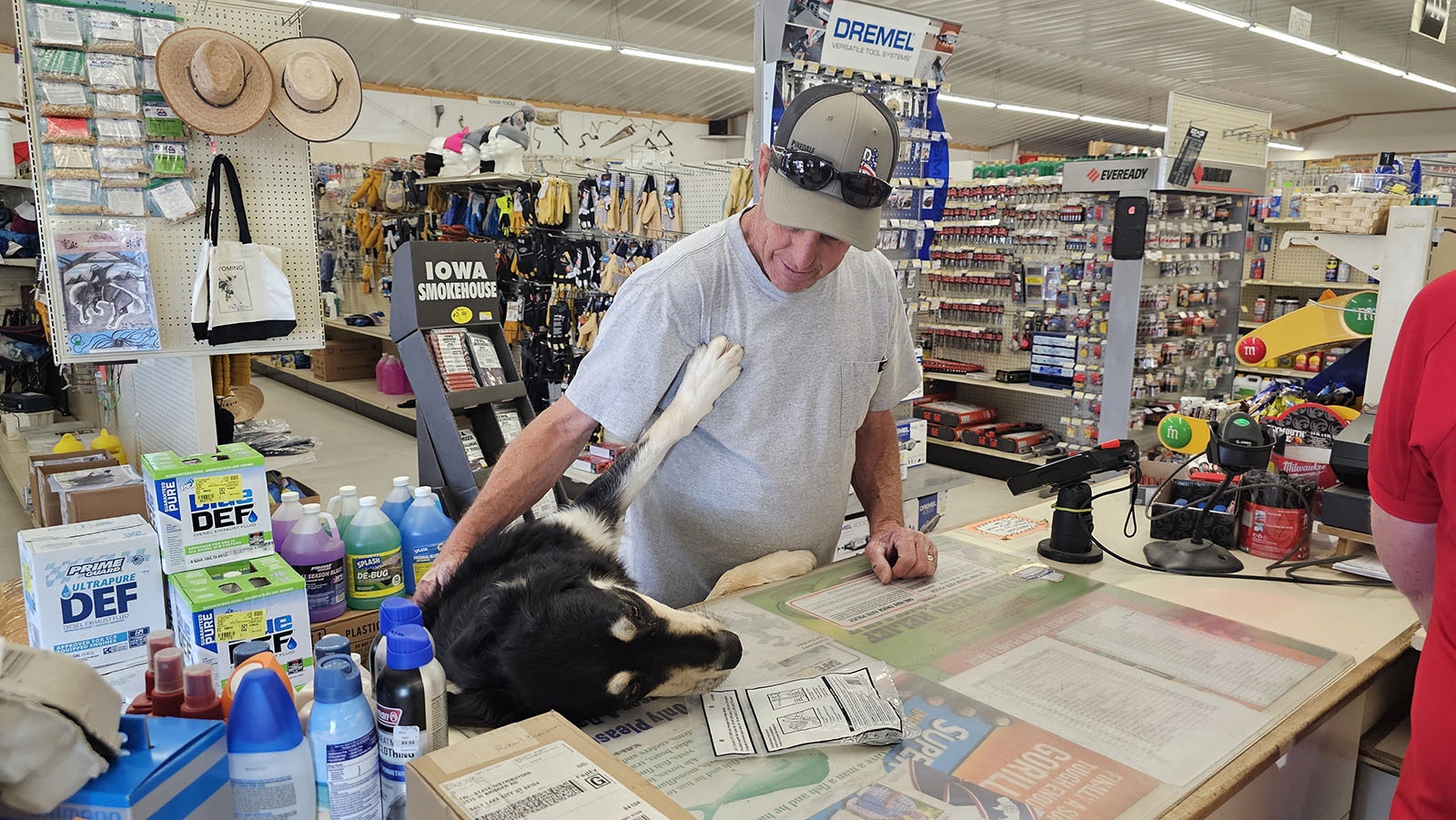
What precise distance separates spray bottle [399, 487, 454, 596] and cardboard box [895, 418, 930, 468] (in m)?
2.63

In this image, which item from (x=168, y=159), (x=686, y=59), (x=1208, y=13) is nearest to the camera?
(x=168, y=159)

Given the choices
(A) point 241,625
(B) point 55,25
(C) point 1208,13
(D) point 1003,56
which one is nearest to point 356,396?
(B) point 55,25

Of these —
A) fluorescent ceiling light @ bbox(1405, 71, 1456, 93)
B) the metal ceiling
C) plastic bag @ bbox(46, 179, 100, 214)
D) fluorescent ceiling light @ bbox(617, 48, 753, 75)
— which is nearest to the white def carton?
plastic bag @ bbox(46, 179, 100, 214)

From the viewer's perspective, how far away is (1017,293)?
6.88 m

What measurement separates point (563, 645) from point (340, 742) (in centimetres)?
30

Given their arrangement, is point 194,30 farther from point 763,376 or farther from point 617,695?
point 617,695

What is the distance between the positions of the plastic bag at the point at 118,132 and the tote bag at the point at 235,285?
0.24 meters

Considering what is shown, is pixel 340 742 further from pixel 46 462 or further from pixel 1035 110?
pixel 1035 110

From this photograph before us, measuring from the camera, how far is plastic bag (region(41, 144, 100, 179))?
293cm

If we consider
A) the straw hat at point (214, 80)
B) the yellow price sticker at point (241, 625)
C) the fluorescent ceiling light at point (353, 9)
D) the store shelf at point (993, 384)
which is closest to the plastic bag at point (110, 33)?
the straw hat at point (214, 80)

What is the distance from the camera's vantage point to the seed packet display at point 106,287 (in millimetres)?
2928

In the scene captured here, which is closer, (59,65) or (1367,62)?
(59,65)

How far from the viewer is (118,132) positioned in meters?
3.00

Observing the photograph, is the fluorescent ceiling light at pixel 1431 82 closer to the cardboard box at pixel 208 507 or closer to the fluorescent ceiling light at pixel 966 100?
the fluorescent ceiling light at pixel 966 100
